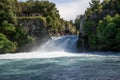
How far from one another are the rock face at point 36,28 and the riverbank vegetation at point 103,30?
802cm

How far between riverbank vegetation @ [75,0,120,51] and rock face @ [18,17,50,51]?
8025 mm

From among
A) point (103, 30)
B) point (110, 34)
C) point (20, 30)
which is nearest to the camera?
point (110, 34)

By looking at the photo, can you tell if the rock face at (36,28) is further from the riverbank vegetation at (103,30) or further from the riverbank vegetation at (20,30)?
the riverbank vegetation at (103,30)

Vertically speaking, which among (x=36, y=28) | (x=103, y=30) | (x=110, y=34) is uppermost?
(x=36, y=28)

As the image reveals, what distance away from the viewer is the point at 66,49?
68.6 metres

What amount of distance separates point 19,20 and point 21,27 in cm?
249

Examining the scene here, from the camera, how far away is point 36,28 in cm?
7125

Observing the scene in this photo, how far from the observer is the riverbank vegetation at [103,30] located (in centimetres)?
6128

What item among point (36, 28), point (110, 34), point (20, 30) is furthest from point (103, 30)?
point (20, 30)

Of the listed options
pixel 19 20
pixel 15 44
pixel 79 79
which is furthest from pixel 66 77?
pixel 19 20

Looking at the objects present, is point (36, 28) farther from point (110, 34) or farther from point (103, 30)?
point (110, 34)

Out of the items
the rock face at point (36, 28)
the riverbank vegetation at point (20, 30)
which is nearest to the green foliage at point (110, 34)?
the rock face at point (36, 28)

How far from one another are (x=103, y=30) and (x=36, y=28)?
16171 mm

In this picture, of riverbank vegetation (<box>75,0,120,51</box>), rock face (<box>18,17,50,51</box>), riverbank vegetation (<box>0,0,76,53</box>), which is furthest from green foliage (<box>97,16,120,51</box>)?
riverbank vegetation (<box>0,0,76,53</box>)
